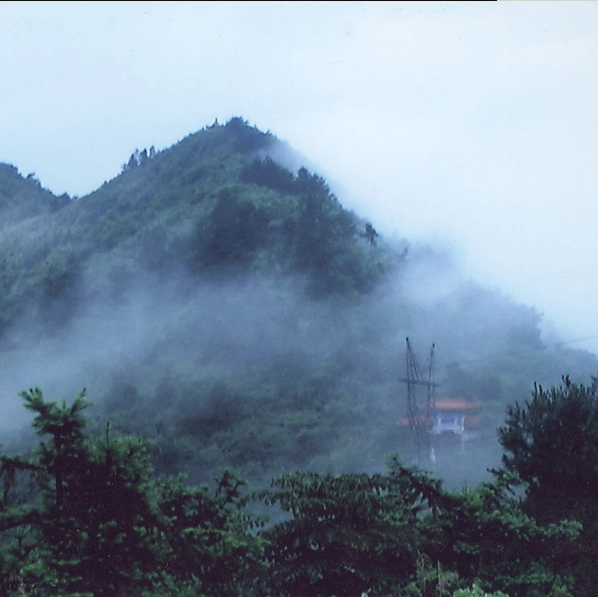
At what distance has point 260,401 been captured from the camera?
39.8 metres

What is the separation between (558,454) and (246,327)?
32.8 meters

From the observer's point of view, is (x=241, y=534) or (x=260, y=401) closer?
(x=241, y=534)

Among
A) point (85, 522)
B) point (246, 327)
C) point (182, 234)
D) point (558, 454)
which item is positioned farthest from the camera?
point (182, 234)

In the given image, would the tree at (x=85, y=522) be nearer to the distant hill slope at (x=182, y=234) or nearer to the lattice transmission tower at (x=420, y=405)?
the lattice transmission tower at (x=420, y=405)

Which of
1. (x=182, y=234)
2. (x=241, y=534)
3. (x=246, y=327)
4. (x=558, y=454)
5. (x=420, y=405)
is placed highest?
(x=182, y=234)

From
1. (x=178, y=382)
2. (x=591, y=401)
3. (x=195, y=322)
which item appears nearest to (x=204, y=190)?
(x=195, y=322)

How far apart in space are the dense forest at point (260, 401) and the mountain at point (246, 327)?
0.16 metres

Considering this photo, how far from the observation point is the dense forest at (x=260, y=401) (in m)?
8.62

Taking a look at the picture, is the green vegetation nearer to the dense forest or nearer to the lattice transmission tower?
the dense forest

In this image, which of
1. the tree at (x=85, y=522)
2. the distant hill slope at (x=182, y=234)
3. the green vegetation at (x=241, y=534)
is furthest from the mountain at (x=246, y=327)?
the tree at (x=85, y=522)

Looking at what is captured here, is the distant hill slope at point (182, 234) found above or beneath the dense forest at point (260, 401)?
above

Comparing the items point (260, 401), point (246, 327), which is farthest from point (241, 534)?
point (246, 327)

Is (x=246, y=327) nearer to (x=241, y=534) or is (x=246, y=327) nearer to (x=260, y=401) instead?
(x=260, y=401)

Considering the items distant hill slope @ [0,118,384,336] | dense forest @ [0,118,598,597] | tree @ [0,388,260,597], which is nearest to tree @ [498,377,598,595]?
dense forest @ [0,118,598,597]
